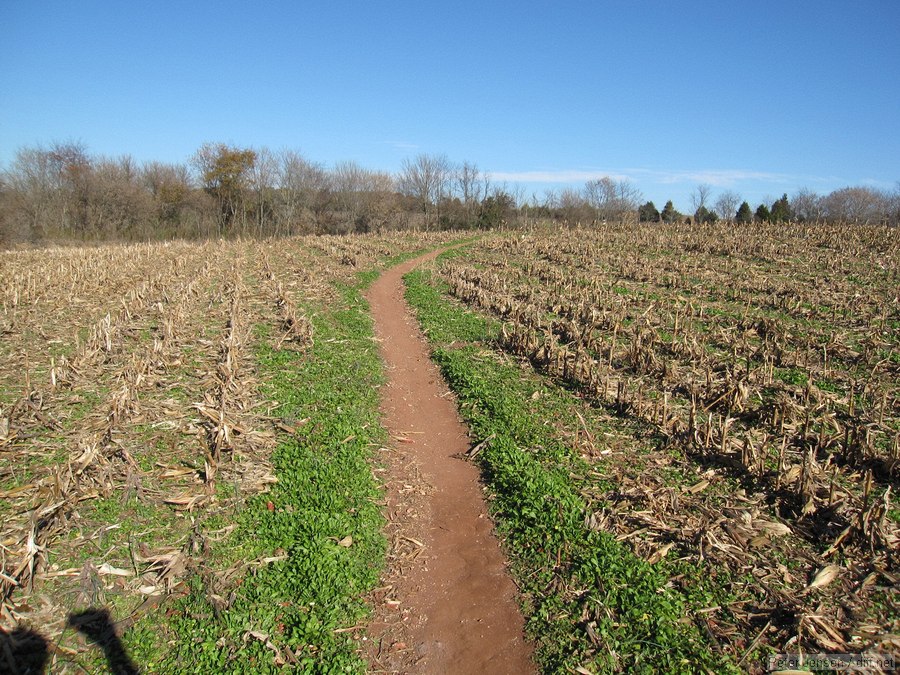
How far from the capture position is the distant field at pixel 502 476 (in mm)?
4766

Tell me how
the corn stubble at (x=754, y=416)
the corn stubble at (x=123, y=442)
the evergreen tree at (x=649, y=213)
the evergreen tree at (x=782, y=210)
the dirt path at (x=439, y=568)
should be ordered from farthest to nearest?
1. the evergreen tree at (x=649, y=213)
2. the evergreen tree at (x=782, y=210)
3. the corn stubble at (x=123, y=442)
4. the corn stubble at (x=754, y=416)
5. the dirt path at (x=439, y=568)

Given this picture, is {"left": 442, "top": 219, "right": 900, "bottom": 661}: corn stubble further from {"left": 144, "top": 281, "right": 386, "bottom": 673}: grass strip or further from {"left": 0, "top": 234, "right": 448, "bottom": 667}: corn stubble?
{"left": 0, "top": 234, "right": 448, "bottom": 667}: corn stubble

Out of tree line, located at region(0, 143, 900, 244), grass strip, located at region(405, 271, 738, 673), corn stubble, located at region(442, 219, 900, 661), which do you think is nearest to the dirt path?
grass strip, located at region(405, 271, 738, 673)

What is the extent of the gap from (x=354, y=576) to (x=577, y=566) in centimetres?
242

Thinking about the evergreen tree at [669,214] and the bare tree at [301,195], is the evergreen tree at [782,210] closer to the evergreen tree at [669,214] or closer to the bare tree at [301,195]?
the evergreen tree at [669,214]

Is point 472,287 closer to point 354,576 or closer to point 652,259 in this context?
point 652,259

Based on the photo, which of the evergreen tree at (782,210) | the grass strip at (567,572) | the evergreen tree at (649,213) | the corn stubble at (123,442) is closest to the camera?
the grass strip at (567,572)

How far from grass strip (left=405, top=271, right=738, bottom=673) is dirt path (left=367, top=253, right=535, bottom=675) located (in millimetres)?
256

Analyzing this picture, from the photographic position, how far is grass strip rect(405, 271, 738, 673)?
4.52m

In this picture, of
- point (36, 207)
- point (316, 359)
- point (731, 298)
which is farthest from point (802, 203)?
point (36, 207)

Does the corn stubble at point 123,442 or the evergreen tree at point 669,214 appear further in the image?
the evergreen tree at point 669,214

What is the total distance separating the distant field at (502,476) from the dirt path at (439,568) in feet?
0.85

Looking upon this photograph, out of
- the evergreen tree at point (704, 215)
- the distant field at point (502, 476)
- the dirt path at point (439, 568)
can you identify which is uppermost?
the evergreen tree at point (704, 215)

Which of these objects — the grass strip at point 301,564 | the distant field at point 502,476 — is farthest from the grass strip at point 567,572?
the grass strip at point 301,564
